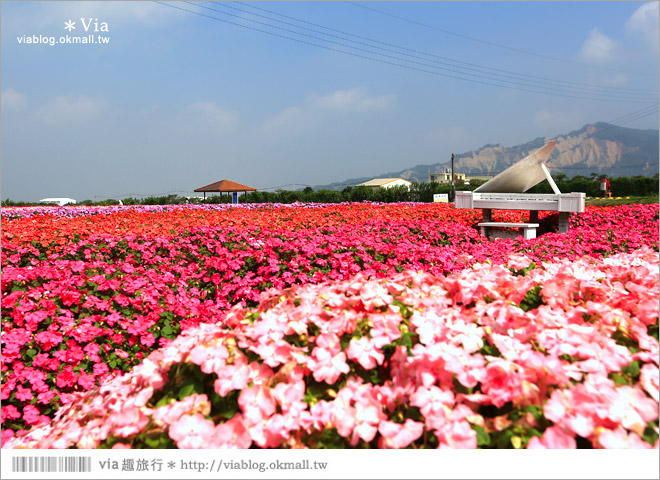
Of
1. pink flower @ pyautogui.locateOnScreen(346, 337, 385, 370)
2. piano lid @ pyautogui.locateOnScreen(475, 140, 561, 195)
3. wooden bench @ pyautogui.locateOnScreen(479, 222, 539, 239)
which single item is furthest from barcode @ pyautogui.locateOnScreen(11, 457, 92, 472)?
piano lid @ pyautogui.locateOnScreen(475, 140, 561, 195)

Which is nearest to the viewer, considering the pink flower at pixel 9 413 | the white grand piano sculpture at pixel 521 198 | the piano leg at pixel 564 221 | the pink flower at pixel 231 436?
the pink flower at pixel 231 436

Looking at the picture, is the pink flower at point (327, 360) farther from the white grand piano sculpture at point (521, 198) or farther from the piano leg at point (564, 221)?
the piano leg at point (564, 221)

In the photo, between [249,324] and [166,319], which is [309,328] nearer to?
[249,324]

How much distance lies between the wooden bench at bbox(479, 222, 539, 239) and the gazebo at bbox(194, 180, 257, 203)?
17926 millimetres

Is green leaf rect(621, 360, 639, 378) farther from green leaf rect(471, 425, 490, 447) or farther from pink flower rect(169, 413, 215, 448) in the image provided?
pink flower rect(169, 413, 215, 448)

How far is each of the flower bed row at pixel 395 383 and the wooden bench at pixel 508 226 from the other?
7.13 metres

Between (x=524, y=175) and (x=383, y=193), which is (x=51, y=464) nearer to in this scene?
(x=524, y=175)

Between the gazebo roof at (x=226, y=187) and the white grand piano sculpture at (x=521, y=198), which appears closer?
the white grand piano sculpture at (x=521, y=198)

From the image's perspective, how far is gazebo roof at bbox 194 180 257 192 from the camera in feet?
83.7

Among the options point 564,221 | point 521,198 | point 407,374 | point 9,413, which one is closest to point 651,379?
point 407,374

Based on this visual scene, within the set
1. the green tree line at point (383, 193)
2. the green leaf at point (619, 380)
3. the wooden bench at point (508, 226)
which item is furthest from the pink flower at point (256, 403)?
the green tree line at point (383, 193)

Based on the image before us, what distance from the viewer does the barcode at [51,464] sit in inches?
45.9

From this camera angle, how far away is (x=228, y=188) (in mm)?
25500

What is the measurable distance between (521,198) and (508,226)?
1.91ft
